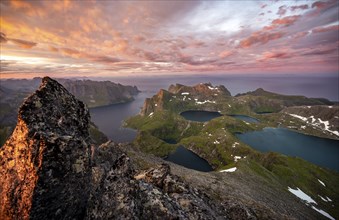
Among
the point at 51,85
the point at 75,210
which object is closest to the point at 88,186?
the point at 75,210

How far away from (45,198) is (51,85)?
7.54 metres

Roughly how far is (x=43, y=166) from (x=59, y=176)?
3.42 feet

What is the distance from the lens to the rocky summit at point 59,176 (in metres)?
10.5

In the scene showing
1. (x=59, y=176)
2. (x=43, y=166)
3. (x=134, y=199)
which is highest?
(x=43, y=166)

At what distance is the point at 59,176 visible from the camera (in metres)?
10.9

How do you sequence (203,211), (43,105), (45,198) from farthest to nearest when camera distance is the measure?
(203,211) < (43,105) < (45,198)

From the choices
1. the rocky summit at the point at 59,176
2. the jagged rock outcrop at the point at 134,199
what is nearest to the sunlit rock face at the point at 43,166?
the rocky summit at the point at 59,176

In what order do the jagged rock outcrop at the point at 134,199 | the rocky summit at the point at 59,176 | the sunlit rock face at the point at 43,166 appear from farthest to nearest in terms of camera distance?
the jagged rock outcrop at the point at 134,199 → the rocky summit at the point at 59,176 → the sunlit rock face at the point at 43,166

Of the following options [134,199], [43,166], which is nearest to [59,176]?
[43,166]

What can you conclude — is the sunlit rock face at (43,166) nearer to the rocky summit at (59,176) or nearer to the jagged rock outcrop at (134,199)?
the rocky summit at (59,176)

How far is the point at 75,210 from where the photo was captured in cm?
1168

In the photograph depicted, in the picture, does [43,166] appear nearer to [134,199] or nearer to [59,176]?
[59,176]

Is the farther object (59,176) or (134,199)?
(134,199)

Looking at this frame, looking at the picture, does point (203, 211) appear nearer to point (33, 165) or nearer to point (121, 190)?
point (121, 190)
